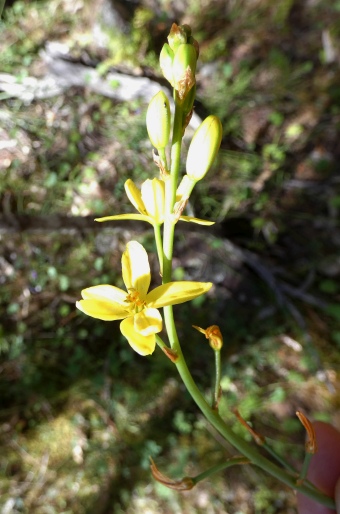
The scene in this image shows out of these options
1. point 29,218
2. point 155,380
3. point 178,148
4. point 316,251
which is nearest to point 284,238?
point 316,251

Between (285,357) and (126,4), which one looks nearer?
(285,357)

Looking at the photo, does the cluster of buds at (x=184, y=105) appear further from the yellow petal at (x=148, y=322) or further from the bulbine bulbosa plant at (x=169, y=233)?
the yellow petal at (x=148, y=322)

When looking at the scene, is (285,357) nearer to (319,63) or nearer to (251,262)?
(251,262)

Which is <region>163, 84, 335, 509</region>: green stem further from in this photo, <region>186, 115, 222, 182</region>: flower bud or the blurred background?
the blurred background

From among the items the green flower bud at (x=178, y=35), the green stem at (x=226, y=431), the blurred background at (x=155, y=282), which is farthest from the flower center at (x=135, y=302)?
the blurred background at (x=155, y=282)

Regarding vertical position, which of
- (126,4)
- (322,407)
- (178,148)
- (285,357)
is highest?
(126,4)

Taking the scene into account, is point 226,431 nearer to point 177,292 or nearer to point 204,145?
point 177,292
